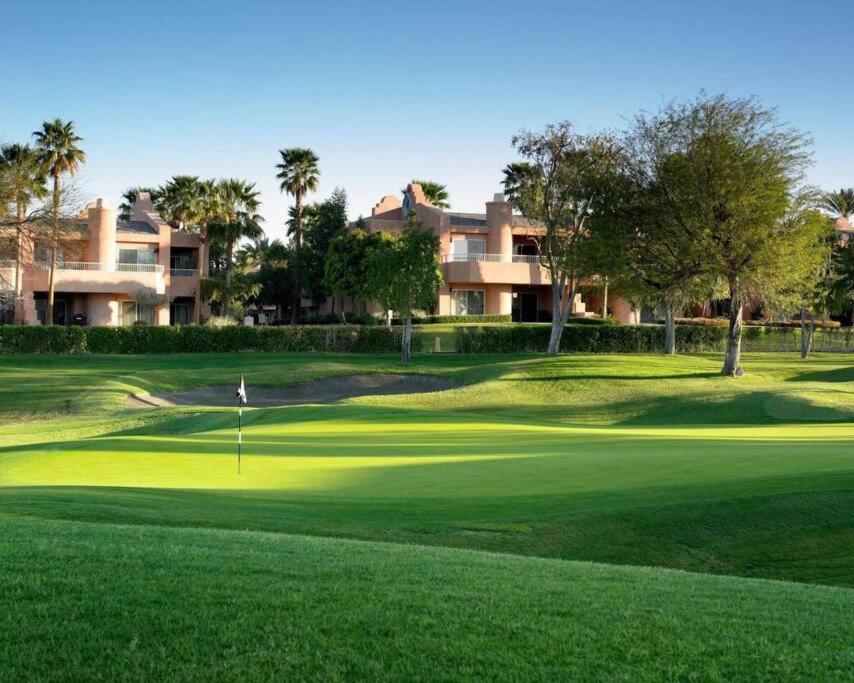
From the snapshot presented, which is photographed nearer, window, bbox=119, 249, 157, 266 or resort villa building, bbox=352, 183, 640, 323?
resort villa building, bbox=352, 183, 640, 323

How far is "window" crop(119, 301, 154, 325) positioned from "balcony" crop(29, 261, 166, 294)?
1909mm

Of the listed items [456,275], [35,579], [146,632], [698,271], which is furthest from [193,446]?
[456,275]

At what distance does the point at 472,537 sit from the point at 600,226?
119 ft

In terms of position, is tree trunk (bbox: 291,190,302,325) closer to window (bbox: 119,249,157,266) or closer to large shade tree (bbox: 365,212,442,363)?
window (bbox: 119,249,157,266)

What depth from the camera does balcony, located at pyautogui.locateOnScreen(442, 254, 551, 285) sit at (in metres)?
73.0

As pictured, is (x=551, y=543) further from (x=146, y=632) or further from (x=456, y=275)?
(x=456, y=275)

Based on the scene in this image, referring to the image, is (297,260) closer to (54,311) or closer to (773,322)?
(54,311)

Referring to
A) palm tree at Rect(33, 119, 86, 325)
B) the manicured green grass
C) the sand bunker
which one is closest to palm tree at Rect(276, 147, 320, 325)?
palm tree at Rect(33, 119, 86, 325)

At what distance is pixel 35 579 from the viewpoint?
21.9 ft

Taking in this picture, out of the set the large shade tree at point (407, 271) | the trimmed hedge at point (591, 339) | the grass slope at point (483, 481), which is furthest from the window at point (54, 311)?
the grass slope at point (483, 481)

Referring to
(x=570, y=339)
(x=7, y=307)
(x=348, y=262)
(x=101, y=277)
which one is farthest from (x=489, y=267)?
(x=7, y=307)

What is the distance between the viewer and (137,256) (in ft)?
248

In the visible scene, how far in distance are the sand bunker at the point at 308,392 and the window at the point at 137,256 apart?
3636cm

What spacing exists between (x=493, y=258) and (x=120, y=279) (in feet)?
90.5
